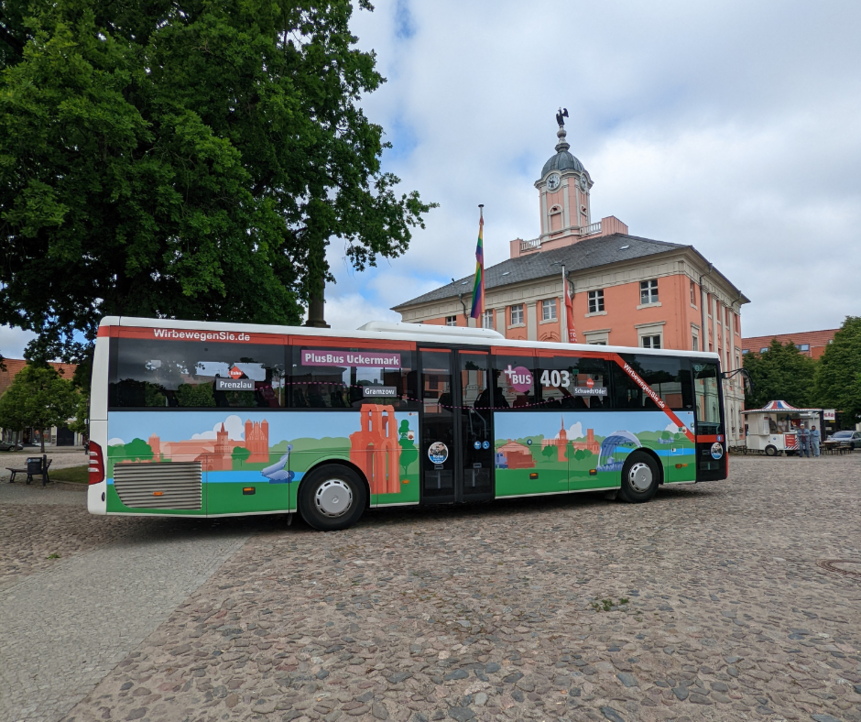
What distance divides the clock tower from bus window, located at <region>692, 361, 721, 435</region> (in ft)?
125

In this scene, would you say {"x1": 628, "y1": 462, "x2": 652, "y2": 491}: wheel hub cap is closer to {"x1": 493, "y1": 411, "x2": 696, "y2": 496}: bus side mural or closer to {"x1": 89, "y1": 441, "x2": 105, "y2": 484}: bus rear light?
{"x1": 493, "y1": 411, "x2": 696, "y2": 496}: bus side mural

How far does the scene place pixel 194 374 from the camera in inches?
319

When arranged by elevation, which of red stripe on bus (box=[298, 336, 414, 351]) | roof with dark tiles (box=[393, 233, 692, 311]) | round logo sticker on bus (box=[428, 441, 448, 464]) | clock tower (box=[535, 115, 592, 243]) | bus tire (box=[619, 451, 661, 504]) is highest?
clock tower (box=[535, 115, 592, 243])

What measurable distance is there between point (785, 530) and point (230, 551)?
25.8ft

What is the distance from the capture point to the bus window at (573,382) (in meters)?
10.6

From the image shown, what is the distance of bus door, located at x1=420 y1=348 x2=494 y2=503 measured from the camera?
9.45 metres

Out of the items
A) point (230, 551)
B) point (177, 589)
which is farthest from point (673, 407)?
point (177, 589)

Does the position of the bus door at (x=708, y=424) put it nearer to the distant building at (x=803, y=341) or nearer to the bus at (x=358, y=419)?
the bus at (x=358, y=419)

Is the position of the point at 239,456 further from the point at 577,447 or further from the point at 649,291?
the point at 649,291

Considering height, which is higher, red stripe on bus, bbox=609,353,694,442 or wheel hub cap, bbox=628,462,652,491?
red stripe on bus, bbox=609,353,694,442

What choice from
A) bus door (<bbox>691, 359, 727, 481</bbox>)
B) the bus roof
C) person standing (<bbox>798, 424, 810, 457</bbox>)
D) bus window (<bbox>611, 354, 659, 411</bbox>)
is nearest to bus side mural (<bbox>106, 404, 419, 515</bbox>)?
the bus roof

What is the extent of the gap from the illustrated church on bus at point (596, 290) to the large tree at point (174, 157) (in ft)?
69.6

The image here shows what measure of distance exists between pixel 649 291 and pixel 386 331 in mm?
31736

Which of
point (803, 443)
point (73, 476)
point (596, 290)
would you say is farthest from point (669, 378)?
point (596, 290)
